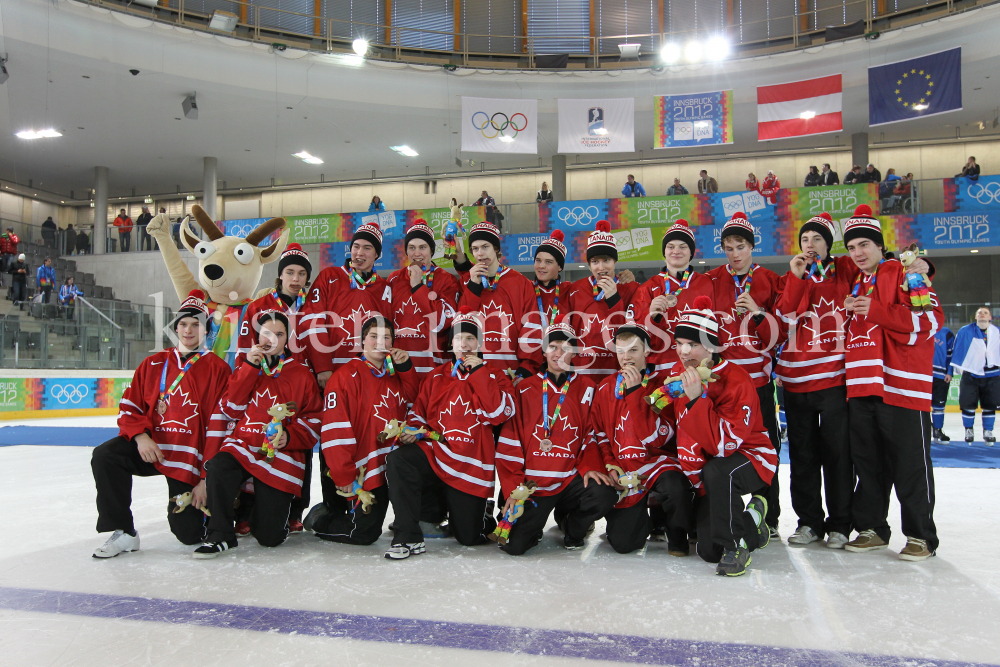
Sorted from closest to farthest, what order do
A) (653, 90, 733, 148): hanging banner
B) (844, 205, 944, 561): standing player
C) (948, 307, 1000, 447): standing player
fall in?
(844, 205, 944, 561): standing player, (948, 307, 1000, 447): standing player, (653, 90, 733, 148): hanging banner

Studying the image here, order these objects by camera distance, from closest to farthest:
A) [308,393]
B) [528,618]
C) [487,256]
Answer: [528,618]
[308,393]
[487,256]

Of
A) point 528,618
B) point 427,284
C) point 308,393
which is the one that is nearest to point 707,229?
A: point 427,284

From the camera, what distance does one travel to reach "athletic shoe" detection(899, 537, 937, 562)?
11.9 feet

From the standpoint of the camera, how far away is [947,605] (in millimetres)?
2928

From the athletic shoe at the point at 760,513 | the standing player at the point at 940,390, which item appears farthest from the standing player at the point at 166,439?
the standing player at the point at 940,390

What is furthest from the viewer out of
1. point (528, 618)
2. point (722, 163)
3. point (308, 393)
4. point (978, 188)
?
point (722, 163)

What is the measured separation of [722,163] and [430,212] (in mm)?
10415

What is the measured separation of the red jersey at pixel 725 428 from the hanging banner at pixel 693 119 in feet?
35.5

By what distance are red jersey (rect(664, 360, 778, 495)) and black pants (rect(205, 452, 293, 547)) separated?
2411 millimetres

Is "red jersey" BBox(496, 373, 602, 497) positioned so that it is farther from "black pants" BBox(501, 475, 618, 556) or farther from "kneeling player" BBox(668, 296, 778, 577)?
"kneeling player" BBox(668, 296, 778, 577)

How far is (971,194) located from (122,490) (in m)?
16.0

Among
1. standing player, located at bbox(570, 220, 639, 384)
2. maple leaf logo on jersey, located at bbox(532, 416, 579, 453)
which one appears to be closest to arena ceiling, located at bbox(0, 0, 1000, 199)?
standing player, located at bbox(570, 220, 639, 384)

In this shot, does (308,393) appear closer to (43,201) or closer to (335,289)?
(335,289)

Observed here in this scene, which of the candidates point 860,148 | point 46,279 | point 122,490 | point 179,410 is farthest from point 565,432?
point 860,148
